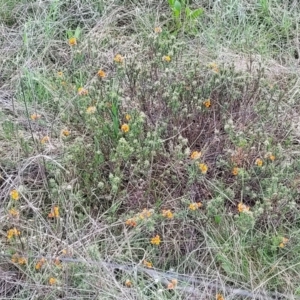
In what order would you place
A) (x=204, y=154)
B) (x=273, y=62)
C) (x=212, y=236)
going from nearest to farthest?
(x=212, y=236), (x=204, y=154), (x=273, y=62)

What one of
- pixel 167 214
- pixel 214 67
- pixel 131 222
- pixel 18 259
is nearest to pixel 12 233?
pixel 18 259

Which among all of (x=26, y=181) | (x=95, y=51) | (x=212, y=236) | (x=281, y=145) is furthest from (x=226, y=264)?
(x=95, y=51)

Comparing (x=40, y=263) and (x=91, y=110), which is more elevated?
(x=91, y=110)

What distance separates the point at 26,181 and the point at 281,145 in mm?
960

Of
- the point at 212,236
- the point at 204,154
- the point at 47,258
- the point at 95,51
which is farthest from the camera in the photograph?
the point at 95,51

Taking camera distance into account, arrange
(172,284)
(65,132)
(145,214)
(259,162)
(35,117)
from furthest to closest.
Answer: (35,117), (65,132), (259,162), (145,214), (172,284)

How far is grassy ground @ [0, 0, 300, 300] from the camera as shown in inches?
72.7

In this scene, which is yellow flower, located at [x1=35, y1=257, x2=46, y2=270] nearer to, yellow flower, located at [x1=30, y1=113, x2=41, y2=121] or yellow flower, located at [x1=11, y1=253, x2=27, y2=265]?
yellow flower, located at [x1=11, y1=253, x2=27, y2=265]

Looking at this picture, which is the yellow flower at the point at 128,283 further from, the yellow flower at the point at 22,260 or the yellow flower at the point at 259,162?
the yellow flower at the point at 259,162

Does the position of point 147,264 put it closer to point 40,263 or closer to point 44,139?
point 40,263

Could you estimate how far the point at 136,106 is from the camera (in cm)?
222

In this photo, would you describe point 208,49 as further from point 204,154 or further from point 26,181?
point 26,181

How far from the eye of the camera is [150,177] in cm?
203

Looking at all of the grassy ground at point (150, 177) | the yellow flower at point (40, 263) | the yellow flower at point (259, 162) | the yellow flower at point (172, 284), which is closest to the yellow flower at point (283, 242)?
the grassy ground at point (150, 177)
